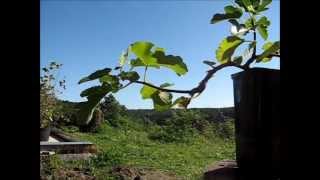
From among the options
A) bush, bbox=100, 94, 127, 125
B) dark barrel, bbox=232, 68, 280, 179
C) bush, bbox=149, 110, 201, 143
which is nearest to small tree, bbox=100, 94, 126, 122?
bush, bbox=100, 94, 127, 125

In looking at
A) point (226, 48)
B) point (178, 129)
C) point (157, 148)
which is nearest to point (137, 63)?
point (226, 48)

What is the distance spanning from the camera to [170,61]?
0.62 meters

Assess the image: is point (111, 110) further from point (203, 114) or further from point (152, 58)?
point (152, 58)

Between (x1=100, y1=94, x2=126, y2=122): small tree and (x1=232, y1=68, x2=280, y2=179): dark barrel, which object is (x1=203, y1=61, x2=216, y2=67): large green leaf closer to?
(x1=232, y1=68, x2=280, y2=179): dark barrel

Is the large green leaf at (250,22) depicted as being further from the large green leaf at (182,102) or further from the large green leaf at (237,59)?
the large green leaf at (182,102)

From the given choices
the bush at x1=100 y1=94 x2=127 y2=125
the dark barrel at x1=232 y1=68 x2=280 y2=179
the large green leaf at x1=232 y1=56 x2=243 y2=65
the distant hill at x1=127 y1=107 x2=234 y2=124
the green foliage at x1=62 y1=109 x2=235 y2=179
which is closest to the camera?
the dark barrel at x1=232 y1=68 x2=280 y2=179

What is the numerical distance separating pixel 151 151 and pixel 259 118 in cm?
505

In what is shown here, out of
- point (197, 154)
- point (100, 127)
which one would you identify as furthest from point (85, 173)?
point (100, 127)

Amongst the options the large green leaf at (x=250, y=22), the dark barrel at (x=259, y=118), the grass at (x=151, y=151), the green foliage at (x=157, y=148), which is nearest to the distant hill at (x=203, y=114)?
the green foliage at (x=157, y=148)

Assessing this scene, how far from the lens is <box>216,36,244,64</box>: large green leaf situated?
2.22 feet

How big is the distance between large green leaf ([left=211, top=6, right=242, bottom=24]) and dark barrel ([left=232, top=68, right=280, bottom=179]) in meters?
0.14
